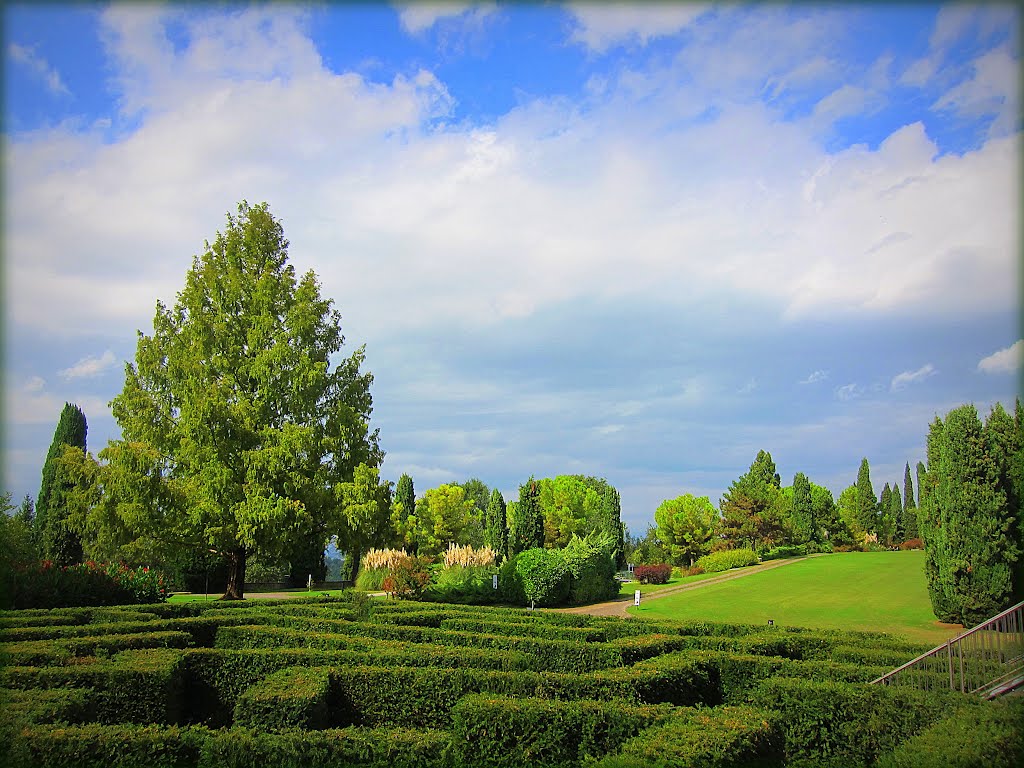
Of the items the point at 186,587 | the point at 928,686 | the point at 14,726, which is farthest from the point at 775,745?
the point at 186,587

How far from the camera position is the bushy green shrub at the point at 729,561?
43969mm

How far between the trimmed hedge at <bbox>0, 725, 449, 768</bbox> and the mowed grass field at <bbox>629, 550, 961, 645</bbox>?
1545cm

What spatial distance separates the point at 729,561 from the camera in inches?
1738

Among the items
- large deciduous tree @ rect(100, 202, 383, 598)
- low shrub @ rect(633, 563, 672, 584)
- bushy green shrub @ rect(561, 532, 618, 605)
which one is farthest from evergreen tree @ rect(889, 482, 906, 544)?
large deciduous tree @ rect(100, 202, 383, 598)

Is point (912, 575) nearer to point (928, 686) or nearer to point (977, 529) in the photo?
point (977, 529)

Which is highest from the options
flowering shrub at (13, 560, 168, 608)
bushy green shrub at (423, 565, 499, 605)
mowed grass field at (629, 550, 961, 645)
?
flowering shrub at (13, 560, 168, 608)

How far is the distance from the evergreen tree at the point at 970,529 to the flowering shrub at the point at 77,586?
23.3 m

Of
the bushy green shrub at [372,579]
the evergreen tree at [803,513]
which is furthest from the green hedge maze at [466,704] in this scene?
the evergreen tree at [803,513]

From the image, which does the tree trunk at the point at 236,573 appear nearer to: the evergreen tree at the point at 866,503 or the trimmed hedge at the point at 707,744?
the trimmed hedge at the point at 707,744

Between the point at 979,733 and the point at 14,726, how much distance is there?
9012 millimetres

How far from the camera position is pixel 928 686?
8656 mm

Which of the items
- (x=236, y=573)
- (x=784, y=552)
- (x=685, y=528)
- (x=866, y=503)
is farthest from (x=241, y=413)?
(x=866, y=503)

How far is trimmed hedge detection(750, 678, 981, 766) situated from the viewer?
23.8ft

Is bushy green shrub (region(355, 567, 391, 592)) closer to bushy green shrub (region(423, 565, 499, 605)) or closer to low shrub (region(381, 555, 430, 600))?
low shrub (region(381, 555, 430, 600))
